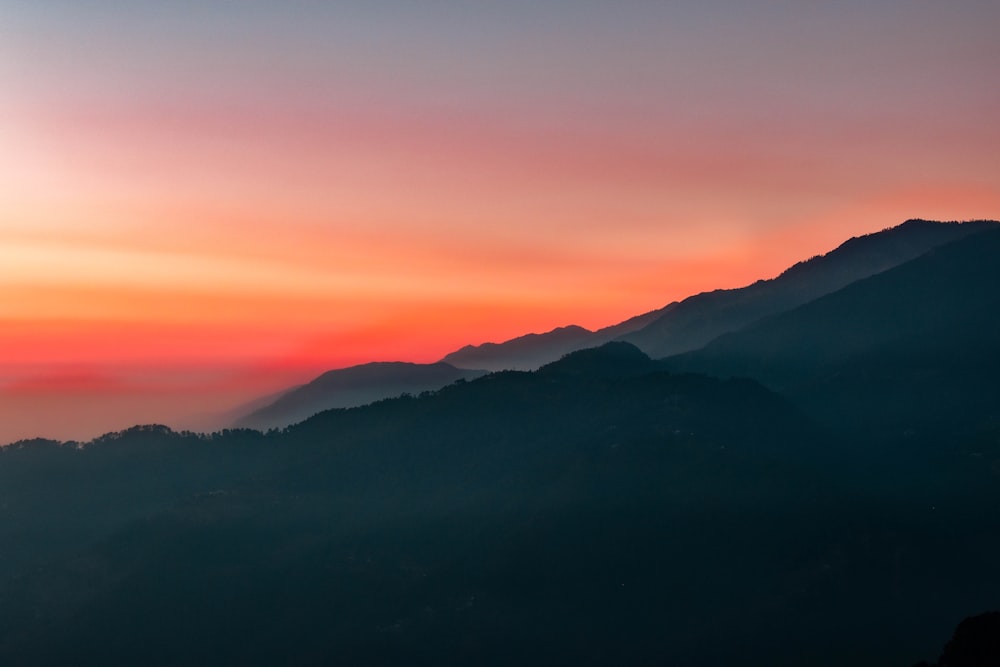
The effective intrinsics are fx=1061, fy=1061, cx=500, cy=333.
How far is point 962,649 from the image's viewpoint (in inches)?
5610
